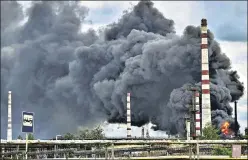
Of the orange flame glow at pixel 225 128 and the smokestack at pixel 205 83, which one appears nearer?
the smokestack at pixel 205 83

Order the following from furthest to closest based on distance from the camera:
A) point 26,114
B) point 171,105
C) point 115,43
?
point 115,43
point 171,105
point 26,114

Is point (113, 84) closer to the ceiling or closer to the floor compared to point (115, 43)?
closer to the floor

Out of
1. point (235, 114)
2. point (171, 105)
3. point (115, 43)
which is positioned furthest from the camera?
point (115, 43)

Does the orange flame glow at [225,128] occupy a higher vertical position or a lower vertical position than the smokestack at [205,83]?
lower

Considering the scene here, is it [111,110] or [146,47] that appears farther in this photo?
[111,110]

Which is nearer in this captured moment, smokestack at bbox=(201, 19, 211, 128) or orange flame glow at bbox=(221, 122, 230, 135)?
smokestack at bbox=(201, 19, 211, 128)

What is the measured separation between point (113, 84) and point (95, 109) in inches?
422

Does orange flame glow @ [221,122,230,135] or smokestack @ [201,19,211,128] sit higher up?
smokestack @ [201,19,211,128]

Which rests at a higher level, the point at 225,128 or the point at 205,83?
the point at 205,83

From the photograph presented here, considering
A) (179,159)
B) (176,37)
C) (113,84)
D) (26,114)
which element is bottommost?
(179,159)

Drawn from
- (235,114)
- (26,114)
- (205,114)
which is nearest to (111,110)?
(235,114)

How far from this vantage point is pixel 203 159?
1284 inches

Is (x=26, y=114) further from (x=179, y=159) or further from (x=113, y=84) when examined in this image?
(x=113, y=84)

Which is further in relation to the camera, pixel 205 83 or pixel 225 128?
pixel 225 128
